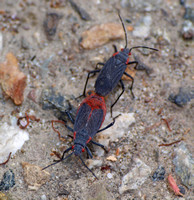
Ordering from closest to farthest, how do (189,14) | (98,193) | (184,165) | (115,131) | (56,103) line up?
1. (98,193)
2. (184,165)
3. (115,131)
4. (56,103)
5. (189,14)

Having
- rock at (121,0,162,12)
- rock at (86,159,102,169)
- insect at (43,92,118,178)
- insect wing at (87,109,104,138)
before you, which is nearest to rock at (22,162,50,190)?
insect at (43,92,118,178)

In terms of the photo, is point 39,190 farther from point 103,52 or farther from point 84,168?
point 103,52

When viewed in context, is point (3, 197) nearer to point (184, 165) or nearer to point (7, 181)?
point (7, 181)

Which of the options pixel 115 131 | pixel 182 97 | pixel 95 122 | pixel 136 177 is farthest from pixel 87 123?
pixel 182 97

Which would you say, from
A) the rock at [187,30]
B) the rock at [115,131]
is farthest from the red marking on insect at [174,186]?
the rock at [187,30]

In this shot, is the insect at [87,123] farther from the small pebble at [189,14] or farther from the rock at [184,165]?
the small pebble at [189,14]

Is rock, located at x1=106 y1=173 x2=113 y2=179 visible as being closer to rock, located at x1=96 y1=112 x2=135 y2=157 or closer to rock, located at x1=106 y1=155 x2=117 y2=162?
rock, located at x1=106 y1=155 x2=117 y2=162
